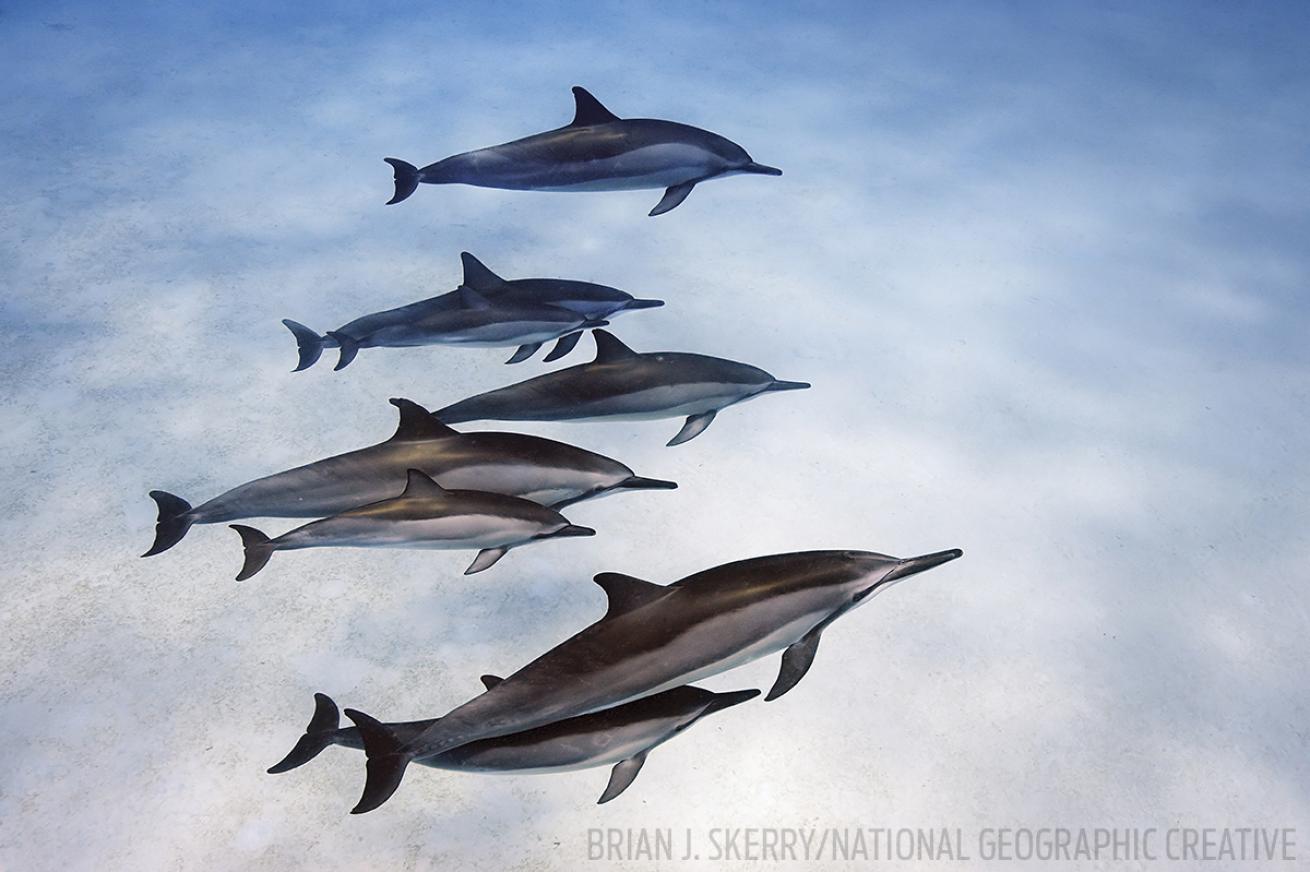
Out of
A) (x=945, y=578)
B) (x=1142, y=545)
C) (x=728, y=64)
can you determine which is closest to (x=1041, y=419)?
(x=1142, y=545)

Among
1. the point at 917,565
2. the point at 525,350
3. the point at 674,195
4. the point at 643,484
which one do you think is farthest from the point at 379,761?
the point at 674,195

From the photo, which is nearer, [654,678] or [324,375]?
[654,678]

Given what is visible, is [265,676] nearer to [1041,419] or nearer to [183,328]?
[183,328]

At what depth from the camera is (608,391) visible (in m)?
3.30

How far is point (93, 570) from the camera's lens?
3.62m

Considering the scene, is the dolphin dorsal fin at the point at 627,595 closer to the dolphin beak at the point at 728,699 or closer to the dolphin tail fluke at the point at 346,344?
the dolphin beak at the point at 728,699

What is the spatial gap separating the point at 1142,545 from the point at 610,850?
294 centimetres

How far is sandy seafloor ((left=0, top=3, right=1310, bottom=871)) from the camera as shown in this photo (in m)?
2.96

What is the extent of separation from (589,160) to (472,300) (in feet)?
2.96

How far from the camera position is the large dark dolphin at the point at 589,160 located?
3.81 metres

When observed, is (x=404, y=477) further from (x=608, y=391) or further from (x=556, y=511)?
(x=608, y=391)

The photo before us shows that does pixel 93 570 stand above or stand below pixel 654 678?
below

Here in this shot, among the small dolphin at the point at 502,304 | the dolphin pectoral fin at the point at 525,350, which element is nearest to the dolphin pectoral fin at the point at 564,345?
the small dolphin at the point at 502,304

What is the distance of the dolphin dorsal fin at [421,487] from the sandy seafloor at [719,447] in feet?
3.05
